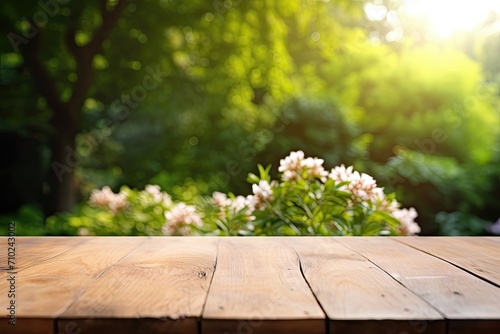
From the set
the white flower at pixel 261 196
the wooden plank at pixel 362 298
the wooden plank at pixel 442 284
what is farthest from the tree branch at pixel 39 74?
the wooden plank at pixel 362 298

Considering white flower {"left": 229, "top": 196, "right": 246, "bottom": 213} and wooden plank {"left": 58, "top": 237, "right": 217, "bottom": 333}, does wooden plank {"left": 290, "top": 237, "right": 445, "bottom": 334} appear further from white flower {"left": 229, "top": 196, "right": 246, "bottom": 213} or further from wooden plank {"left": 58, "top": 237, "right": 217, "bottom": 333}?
white flower {"left": 229, "top": 196, "right": 246, "bottom": 213}

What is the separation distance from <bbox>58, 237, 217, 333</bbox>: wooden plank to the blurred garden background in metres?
3.62

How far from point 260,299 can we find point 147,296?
0.74 feet

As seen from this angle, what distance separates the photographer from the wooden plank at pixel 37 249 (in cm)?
156

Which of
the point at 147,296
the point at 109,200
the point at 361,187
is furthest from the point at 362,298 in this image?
the point at 109,200

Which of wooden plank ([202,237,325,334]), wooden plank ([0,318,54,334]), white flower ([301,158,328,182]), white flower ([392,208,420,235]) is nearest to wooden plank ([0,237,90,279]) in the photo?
wooden plank ([0,318,54,334])

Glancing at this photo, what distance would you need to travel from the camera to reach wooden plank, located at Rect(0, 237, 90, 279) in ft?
5.11

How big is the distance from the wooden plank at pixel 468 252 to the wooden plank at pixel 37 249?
1.13 m

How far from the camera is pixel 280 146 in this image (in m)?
6.91

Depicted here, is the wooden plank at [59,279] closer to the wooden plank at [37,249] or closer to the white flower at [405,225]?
the wooden plank at [37,249]

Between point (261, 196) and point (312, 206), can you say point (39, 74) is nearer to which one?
point (261, 196)

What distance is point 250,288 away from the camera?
3.95 ft

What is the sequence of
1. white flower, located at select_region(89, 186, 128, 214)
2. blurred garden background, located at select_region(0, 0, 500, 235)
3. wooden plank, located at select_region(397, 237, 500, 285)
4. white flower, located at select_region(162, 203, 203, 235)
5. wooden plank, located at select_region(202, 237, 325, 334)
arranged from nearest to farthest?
wooden plank, located at select_region(202, 237, 325, 334) < wooden plank, located at select_region(397, 237, 500, 285) < white flower, located at select_region(162, 203, 203, 235) < white flower, located at select_region(89, 186, 128, 214) < blurred garden background, located at select_region(0, 0, 500, 235)

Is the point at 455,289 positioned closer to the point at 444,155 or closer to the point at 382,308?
the point at 382,308
